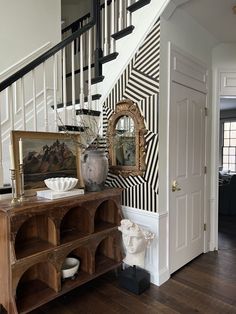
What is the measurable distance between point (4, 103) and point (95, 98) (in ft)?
3.86

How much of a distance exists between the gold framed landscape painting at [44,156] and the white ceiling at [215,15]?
5.82ft

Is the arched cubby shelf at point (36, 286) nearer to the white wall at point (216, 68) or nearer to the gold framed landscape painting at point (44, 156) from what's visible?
the gold framed landscape painting at point (44, 156)

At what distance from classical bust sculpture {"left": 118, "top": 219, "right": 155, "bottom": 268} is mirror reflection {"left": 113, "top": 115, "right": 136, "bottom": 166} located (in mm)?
677

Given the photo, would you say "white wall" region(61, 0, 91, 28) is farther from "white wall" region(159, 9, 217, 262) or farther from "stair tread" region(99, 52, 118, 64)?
"white wall" region(159, 9, 217, 262)

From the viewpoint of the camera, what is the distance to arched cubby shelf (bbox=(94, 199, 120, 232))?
2680 mm

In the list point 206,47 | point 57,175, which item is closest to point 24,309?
point 57,175

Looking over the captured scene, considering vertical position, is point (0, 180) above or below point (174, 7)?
below

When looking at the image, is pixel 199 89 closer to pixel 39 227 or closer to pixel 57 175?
pixel 57 175

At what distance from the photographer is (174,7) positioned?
246 centimetres

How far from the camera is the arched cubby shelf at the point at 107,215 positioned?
2.68 metres

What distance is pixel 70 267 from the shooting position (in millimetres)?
2377

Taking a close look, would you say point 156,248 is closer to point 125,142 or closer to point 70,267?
point 70,267

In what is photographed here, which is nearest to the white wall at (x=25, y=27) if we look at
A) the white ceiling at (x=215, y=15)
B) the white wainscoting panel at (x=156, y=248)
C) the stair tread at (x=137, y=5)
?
the stair tread at (x=137, y=5)

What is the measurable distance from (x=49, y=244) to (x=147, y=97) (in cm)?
164
